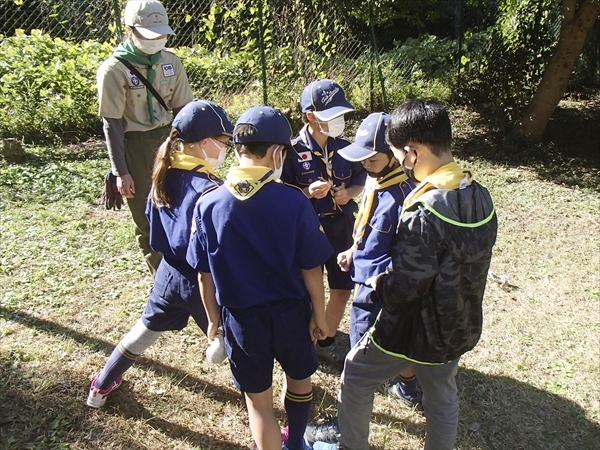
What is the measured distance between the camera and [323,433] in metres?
2.68

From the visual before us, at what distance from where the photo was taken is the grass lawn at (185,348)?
108 inches

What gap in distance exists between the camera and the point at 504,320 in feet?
12.2

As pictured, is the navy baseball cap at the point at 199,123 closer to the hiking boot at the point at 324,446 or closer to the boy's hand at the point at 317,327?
the boy's hand at the point at 317,327

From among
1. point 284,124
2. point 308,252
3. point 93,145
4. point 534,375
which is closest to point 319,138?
point 284,124

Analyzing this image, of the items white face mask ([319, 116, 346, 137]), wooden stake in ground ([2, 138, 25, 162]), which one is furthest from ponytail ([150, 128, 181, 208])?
wooden stake in ground ([2, 138, 25, 162])

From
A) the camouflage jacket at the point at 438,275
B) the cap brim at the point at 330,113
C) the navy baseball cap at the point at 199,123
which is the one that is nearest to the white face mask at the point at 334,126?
the cap brim at the point at 330,113

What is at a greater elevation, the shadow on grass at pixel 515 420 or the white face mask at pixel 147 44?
the white face mask at pixel 147 44

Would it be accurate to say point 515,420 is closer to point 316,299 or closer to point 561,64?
point 316,299

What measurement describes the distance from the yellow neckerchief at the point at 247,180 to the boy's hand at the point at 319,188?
75cm

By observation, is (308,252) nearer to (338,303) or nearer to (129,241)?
(338,303)

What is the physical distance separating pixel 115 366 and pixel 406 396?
1550 millimetres

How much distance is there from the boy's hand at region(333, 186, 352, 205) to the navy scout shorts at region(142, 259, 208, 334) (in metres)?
0.89

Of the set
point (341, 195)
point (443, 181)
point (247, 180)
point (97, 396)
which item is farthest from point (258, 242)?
point (97, 396)

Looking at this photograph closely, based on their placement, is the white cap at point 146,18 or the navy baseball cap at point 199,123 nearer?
the navy baseball cap at point 199,123
